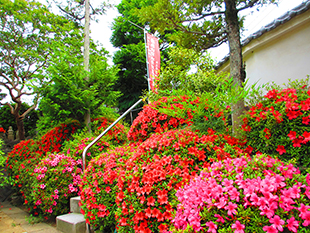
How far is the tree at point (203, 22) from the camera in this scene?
3.05 m

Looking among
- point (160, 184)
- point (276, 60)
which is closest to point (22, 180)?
point (160, 184)

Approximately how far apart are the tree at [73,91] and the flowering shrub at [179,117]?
7.99 ft

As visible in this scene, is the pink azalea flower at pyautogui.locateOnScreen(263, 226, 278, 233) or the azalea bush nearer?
the pink azalea flower at pyautogui.locateOnScreen(263, 226, 278, 233)

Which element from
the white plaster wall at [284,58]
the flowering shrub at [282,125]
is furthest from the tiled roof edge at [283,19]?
the flowering shrub at [282,125]

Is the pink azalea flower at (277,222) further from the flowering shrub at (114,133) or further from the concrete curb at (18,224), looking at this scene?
the flowering shrub at (114,133)

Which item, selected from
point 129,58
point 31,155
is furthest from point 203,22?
point 129,58

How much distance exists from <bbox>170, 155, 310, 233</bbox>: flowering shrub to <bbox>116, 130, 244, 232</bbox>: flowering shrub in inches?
10.7

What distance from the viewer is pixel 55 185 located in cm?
356

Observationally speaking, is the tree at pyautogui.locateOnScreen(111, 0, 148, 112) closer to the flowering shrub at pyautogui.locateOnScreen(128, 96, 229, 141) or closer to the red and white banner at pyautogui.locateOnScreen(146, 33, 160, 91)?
the red and white banner at pyautogui.locateOnScreen(146, 33, 160, 91)

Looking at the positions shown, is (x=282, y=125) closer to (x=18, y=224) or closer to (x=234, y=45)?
(x=234, y=45)

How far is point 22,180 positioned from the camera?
14.3ft

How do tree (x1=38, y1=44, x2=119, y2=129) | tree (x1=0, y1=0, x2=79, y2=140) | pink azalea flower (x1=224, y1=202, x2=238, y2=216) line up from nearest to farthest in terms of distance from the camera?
pink azalea flower (x1=224, y1=202, x2=238, y2=216), tree (x1=38, y1=44, x2=119, y2=129), tree (x1=0, y1=0, x2=79, y2=140)

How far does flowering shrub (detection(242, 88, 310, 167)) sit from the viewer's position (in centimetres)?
163

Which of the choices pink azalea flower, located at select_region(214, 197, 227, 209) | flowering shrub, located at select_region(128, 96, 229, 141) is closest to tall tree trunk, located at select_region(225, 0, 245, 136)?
flowering shrub, located at select_region(128, 96, 229, 141)
